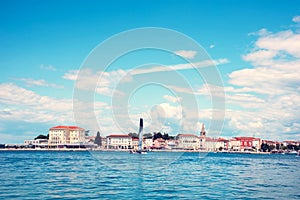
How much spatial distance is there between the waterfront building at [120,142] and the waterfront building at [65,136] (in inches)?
546

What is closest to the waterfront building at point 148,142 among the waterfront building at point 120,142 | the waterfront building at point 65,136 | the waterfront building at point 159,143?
the waterfront building at point 159,143

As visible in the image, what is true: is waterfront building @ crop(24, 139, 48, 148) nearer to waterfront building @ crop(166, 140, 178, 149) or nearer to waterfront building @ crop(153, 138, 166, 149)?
waterfront building @ crop(153, 138, 166, 149)

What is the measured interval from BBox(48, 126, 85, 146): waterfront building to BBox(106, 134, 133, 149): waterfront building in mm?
13876

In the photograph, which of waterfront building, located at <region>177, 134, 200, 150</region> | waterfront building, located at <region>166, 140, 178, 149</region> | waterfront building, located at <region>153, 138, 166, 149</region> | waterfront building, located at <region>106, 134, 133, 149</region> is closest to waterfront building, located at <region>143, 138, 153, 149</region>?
waterfront building, located at <region>153, 138, 166, 149</region>

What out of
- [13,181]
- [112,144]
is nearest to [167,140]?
[112,144]

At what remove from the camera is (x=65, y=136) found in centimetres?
16400

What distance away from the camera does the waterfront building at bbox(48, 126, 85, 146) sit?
535ft

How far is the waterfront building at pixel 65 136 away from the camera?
16300 cm

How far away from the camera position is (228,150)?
199m

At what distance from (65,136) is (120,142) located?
26346 mm

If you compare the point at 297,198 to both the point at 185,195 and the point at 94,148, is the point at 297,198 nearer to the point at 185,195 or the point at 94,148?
the point at 185,195

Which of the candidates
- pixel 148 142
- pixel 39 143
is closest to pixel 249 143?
pixel 148 142

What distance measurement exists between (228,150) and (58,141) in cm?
9577

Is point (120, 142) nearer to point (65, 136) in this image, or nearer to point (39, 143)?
point (65, 136)
